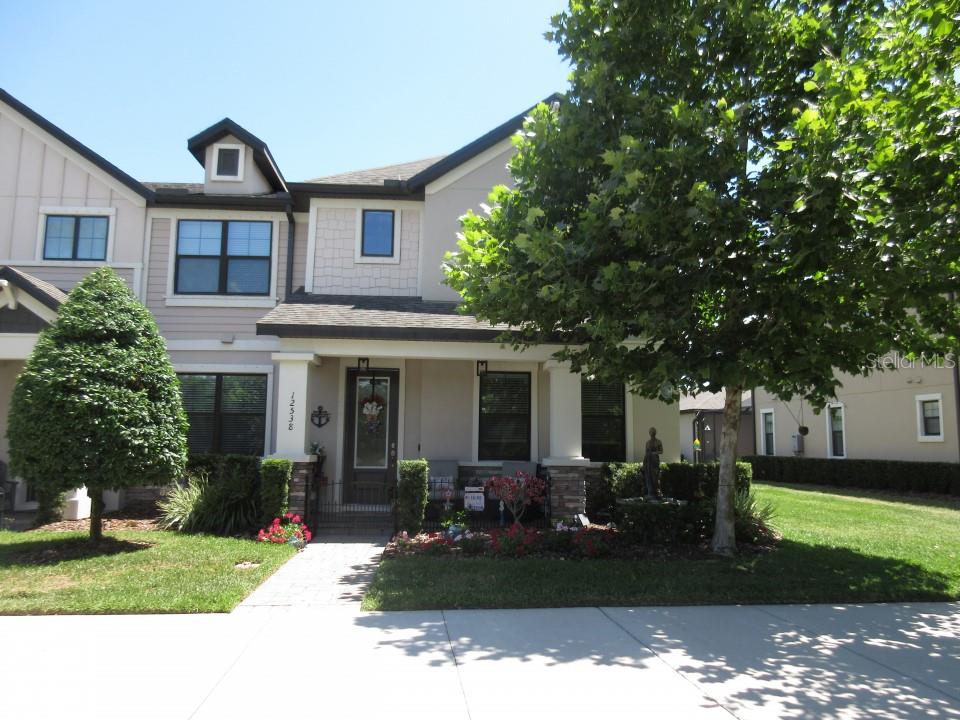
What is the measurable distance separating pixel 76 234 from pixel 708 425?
1215 inches

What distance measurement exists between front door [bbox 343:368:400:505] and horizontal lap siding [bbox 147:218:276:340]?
2415 millimetres

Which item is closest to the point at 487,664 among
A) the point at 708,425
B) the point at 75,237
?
the point at 75,237

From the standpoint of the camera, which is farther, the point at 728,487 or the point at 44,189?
the point at 44,189

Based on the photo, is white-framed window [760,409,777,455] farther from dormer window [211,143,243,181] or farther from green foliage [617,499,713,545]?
dormer window [211,143,243,181]

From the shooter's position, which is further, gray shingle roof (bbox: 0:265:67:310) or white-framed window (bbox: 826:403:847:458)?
white-framed window (bbox: 826:403:847:458)

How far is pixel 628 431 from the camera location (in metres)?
13.0

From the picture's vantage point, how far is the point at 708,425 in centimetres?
3531

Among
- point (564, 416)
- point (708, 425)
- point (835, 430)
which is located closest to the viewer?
point (564, 416)

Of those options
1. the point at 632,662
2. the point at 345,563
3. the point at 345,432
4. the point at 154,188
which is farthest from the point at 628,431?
the point at 154,188

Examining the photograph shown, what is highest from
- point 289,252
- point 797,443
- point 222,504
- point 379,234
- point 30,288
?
point 379,234

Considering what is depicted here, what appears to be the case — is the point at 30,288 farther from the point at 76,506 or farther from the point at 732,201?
the point at 732,201

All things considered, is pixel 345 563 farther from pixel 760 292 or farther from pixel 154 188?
pixel 154 188

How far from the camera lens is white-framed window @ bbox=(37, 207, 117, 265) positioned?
43.6 ft

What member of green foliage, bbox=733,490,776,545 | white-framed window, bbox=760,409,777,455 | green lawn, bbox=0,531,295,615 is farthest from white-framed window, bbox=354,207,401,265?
white-framed window, bbox=760,409,777,455
